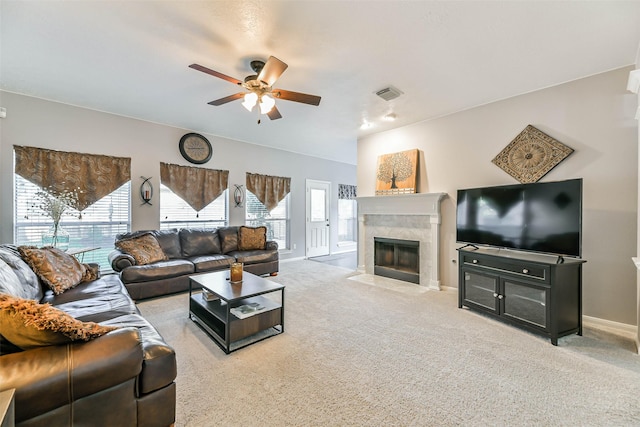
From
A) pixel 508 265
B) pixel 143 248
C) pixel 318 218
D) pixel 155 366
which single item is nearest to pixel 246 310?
pixel 155 366

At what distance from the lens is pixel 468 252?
3213 mm

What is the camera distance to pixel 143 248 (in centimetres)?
376

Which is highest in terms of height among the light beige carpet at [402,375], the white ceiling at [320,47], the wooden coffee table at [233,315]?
the white ceiling at [320,47]

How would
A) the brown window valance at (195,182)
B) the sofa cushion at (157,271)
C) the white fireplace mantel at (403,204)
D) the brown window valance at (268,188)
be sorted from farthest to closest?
1. the brown window valance at (268,188)
2. the brown window valance at (195,182)
3. the white fireplace mantel at (403,204)
4. the sofa cushion at (157,271)

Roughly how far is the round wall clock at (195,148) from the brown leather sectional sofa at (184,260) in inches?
51.6

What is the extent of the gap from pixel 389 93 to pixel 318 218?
14.0 feet

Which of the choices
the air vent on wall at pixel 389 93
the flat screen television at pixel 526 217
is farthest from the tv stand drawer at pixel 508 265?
the air vent on wall at pixel 389 93

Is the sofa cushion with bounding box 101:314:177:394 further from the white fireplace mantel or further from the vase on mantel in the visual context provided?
the white fireplace mantel

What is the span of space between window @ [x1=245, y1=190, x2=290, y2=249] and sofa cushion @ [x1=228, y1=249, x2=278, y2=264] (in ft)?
3.97

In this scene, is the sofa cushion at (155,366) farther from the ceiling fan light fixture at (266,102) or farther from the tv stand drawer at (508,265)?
the tv stand drawer at (508,265)

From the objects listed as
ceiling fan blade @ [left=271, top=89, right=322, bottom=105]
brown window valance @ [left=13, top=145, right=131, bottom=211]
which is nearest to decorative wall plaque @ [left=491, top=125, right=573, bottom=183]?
ceiling fan blade @ [left=271, top=89, right=322, bottom=105]

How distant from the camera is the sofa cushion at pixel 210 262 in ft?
13.1

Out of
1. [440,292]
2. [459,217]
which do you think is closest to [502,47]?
[459,217]

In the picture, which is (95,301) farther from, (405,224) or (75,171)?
(405,224)
